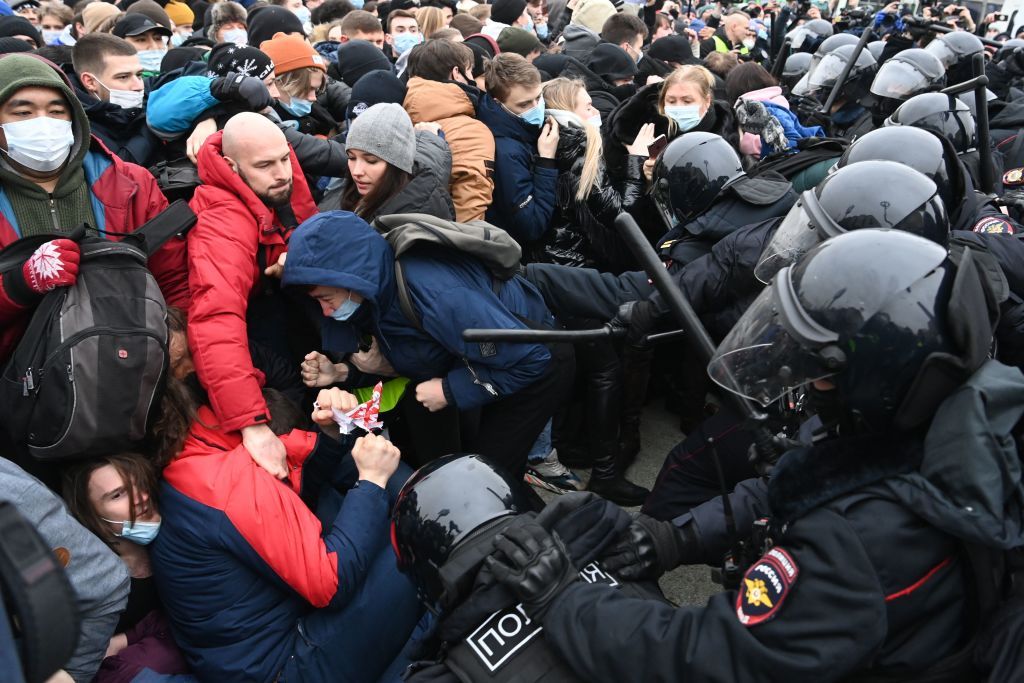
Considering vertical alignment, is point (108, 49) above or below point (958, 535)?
below

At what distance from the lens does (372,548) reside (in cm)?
239

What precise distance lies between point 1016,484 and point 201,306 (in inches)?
95.1

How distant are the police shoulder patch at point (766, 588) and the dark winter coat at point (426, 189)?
2.04 m

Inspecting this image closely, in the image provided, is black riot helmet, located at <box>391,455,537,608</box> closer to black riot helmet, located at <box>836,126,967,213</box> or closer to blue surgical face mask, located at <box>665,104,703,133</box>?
black riot helmet, located at <box>836,126,967,213</box>

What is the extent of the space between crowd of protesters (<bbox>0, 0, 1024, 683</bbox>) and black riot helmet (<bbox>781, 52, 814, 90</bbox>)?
113 inches

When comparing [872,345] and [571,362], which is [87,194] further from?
[872,345]

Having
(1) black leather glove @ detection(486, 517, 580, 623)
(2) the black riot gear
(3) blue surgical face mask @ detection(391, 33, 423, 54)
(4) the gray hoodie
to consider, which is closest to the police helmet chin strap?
(1) black leather glove @ detection(486, 517, 580, 623)

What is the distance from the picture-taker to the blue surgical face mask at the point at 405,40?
21.6ft

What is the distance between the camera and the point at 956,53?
5789mm

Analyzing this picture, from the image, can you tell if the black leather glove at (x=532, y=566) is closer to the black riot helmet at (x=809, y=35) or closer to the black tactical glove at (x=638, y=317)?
the black tactical glove at (x=638, y=317)

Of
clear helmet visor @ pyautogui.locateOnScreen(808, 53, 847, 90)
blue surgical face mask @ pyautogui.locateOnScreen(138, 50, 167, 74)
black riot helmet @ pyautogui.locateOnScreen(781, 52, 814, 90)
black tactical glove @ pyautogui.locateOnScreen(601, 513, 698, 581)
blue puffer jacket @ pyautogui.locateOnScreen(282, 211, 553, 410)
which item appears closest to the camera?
black tactical glove @ pyautogui.locateOnScreen(601, 513, 698, 581)

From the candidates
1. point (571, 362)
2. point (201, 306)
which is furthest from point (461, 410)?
point (201, 306)

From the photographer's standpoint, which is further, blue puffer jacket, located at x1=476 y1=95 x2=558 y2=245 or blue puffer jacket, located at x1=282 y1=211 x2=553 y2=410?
blue puffer jacket, located at x1=476 y1=95 x2=558 y2=245

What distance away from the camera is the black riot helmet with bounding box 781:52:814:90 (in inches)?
310
